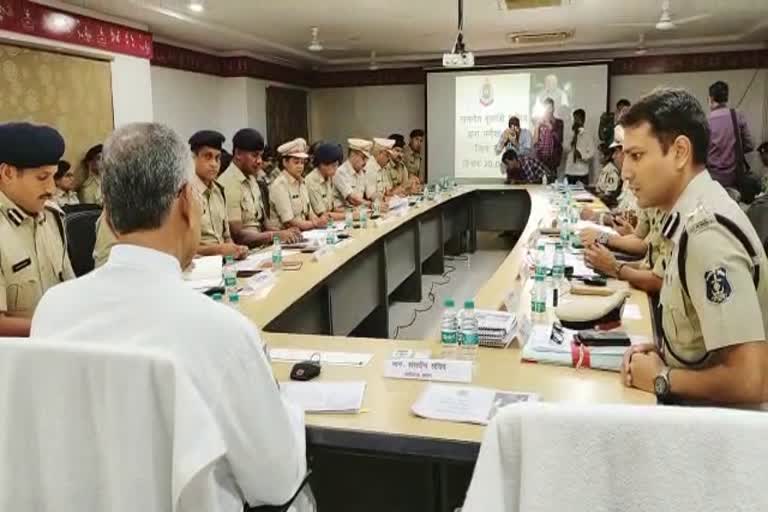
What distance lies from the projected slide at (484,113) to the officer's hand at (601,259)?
7504 mm

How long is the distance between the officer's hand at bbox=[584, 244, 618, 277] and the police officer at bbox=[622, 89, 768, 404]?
3.39 ft

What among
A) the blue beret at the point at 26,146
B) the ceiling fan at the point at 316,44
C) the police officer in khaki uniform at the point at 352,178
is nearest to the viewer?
the blue beret at the point at 26,146

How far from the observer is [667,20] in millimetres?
6297

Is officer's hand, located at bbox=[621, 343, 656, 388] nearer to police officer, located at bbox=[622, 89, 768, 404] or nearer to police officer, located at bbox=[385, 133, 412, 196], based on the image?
police officer, located at bbox=[622, 89, 768, 404]

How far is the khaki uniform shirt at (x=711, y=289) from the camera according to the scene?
136cm

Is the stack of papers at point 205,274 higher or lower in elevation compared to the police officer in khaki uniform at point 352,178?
lower

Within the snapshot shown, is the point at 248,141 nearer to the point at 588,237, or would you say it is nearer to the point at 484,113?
the point at 588,237

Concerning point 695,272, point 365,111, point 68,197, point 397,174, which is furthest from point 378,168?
point 695,272

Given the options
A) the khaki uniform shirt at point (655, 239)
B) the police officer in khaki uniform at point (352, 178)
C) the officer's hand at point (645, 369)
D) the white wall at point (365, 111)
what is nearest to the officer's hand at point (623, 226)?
the khaki uniform shirt at point (655, 239)

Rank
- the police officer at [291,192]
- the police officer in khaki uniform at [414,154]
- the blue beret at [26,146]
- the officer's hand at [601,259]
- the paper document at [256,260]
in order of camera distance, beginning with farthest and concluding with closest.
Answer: the police officer in khaki uniform at [414,154], the police officer at [291,192], the paper document at [256,260], the officer's hand at [601,259], the blue beret at [26,146]

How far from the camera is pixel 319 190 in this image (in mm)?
5762

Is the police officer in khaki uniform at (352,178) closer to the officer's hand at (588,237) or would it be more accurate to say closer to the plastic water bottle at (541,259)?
the plastic water bottle at (541,259)

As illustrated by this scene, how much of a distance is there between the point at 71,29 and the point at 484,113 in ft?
20.6

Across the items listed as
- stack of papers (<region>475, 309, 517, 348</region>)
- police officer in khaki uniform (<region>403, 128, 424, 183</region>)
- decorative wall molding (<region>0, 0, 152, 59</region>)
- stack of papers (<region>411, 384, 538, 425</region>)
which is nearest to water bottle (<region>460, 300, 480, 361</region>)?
stack of papers (<region>475, 309, 517, 348</region>)
